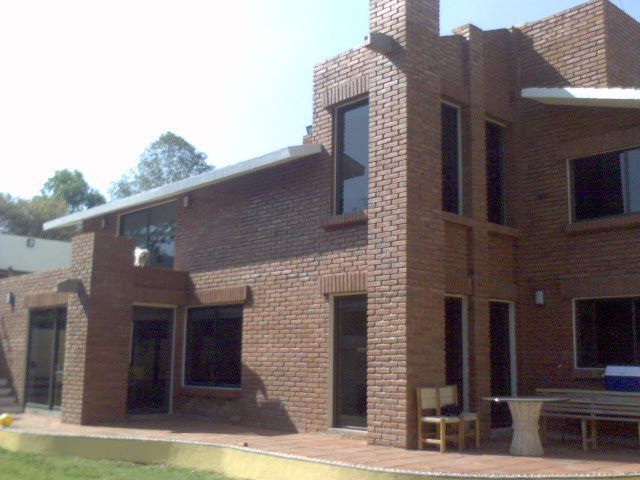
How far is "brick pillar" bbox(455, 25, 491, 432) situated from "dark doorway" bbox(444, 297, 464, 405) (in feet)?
0.54

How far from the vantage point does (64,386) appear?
13.1m

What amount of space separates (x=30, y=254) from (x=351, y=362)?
1576 cm

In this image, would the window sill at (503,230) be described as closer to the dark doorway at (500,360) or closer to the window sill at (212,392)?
the dark doorway at (500,360)

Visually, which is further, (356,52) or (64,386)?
(64,386)

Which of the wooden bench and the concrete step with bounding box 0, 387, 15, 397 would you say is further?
Result: the concrete step with bounding box 0, 387, 15, 397

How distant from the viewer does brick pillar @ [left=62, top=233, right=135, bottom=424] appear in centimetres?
1278

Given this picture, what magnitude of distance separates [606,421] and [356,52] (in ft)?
21.9

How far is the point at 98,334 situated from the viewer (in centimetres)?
1296

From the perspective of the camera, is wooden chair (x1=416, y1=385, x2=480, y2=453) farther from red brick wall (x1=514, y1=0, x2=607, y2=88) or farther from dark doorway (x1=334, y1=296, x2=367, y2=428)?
red brick wall (x1=514, y1=0, x2=607, y2=88)

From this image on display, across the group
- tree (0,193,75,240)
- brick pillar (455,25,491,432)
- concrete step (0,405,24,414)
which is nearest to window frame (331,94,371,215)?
brick pillar (455,25,491,432)

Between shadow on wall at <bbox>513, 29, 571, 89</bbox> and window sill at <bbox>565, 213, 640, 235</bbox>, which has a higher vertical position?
shadow on wall at <bbox>513, 29, 571, 89</bbox>

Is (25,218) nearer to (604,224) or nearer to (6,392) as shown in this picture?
(6,392)

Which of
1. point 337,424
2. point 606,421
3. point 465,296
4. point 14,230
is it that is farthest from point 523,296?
point 14,230

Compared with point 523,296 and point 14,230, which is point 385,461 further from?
point 14,230
